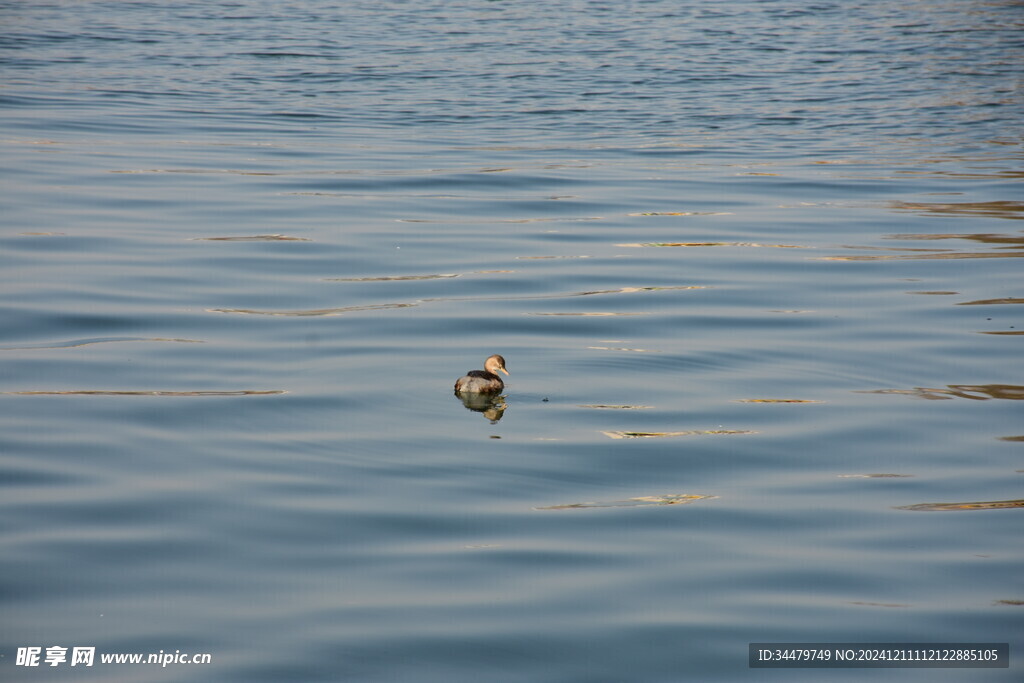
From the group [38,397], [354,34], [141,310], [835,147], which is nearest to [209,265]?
[141,310]

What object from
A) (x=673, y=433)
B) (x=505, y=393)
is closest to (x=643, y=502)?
(x=673, y=433)

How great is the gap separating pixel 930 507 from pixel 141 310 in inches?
250

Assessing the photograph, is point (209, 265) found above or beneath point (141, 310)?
above

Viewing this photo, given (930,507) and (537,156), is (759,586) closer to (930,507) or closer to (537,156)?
(930,507)

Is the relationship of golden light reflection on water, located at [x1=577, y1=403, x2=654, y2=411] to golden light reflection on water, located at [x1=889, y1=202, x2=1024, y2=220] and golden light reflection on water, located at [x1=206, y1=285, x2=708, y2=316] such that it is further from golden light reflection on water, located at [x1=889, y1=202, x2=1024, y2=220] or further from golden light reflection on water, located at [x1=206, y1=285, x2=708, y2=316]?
golden light reflection on water, located at [x1=889, y1=202, x2=1024, y2=220]

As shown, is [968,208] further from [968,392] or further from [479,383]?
[479,383]

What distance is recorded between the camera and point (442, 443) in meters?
8.05

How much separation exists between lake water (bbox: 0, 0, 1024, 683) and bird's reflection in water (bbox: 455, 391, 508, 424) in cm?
9

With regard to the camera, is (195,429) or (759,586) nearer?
(759,586)

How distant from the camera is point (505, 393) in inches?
352

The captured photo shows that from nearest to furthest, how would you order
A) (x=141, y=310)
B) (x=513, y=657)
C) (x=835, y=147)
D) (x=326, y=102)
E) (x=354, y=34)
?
(x=513, y=657) → (x=141, y=310) → (x=835, y=147) → (x=326, y=102) → (x=354, y=34)

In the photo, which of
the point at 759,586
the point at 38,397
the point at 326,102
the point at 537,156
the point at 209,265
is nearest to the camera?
the point at 759,586

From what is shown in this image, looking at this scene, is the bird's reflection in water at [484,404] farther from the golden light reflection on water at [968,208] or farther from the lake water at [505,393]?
the golden light reflection on water at [968,208]

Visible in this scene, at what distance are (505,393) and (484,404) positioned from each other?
1.10 ft
